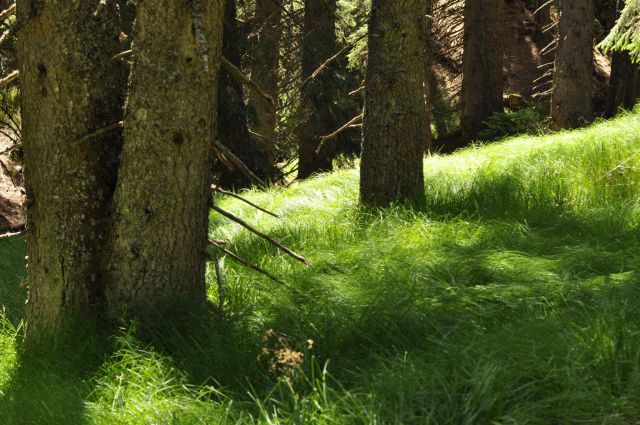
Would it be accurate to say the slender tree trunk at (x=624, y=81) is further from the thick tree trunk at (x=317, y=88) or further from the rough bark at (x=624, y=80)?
the thick tree trunk at (x=317, y=88)

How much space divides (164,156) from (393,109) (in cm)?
305

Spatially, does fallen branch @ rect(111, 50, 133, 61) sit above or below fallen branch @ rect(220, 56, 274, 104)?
above

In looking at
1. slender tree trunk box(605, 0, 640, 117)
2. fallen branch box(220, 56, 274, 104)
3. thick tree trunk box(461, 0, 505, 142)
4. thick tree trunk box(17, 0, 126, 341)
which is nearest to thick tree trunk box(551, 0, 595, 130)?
thick tree trunk box(461, 0, 505, 142)

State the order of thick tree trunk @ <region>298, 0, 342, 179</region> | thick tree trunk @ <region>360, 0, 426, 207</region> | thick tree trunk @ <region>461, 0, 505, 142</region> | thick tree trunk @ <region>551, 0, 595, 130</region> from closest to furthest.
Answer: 1. thick tree trunk @ <region>360, 0, 426, 207</region>
2. thick tree trunk @ <region>551, 0, 595, 130</region>
3. thick tree trunk @ <region>298, 0, 342, 179</region>
4. thick tree trunk @ <region>461, 0, 505, 142</region>

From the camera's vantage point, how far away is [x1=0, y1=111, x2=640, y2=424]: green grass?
306cm

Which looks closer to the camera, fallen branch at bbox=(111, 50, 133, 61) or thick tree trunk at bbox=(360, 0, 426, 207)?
fallen branch at bbox=(111, 50, 133, 61)

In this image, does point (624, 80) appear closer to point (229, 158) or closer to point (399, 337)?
point (229, 158)

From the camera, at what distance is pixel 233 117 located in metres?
12.9

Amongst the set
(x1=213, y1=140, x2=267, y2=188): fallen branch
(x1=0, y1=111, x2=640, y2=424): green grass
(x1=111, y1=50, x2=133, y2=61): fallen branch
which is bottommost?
(x1=0, y1=111, x2=640, y2=424): green grass

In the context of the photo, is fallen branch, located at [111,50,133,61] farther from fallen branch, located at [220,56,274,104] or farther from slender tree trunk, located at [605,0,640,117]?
slender tree trunk, located at [605,0,640,117]

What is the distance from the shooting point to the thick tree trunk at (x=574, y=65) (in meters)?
10.7

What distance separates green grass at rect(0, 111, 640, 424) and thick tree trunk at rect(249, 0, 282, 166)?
8.36 meters

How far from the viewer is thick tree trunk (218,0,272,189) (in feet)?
42.0

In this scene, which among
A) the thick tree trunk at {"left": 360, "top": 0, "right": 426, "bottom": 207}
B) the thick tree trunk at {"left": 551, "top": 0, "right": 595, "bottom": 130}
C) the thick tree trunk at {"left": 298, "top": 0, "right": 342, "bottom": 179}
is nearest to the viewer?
the thick tree trunk at {"left": 360, "top": 0, "right": 426, "bottom": 207}
